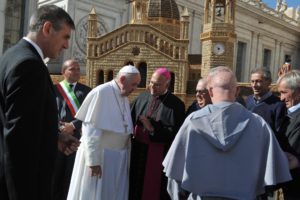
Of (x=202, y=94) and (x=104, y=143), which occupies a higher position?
(x=202, y=94)

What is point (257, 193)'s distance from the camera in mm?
3068

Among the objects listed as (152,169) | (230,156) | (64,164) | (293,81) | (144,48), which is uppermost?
(144,48)

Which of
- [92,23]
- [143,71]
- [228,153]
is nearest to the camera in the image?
[228,153]

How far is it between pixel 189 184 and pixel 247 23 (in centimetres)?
3670

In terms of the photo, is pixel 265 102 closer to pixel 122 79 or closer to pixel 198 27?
pixel 122 79

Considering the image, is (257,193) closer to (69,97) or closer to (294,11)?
(69,97)

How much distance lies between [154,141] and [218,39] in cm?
1448

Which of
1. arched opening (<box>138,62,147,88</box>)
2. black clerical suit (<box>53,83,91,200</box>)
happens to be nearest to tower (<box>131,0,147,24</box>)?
arched opening (<box>138,62,147,88</box>)

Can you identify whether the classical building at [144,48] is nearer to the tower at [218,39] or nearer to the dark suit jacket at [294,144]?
the tower at [218,39]

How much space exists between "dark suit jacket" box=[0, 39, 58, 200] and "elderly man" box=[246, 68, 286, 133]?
9.25 feet

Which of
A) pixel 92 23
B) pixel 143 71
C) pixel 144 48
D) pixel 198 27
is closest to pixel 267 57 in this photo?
pixel 198 27

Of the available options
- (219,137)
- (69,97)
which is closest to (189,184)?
(219,137)

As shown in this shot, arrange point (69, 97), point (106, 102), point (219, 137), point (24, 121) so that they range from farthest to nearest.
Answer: point (69, 97), point (106, 102), point (219, 137), point (24, 121)

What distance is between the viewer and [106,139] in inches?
198
